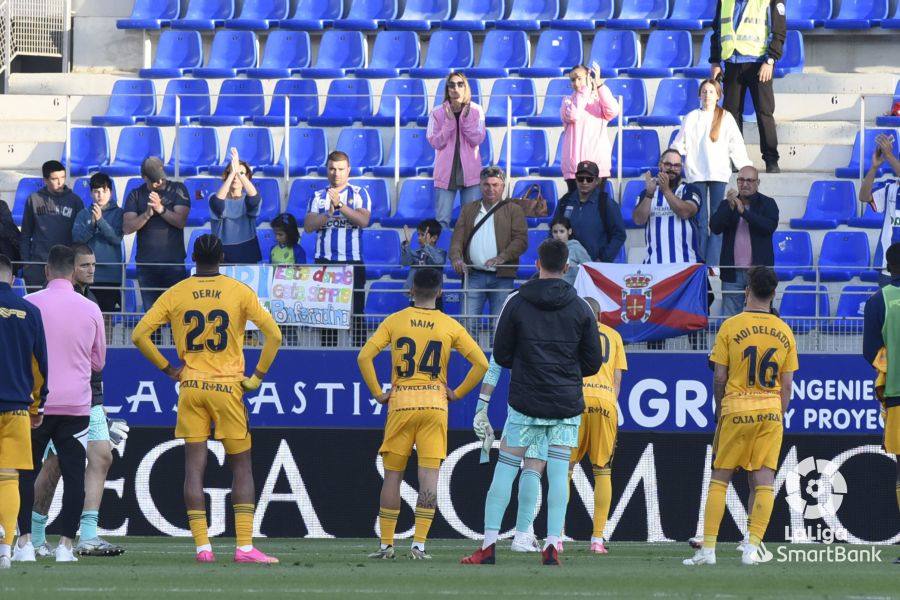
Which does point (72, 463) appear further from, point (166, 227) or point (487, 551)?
point (166, 227)

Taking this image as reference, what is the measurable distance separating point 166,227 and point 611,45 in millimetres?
7217

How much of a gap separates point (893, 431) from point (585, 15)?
440 inches

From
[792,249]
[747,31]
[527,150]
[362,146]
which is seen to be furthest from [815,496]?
[362,146]

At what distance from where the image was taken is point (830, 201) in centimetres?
1677

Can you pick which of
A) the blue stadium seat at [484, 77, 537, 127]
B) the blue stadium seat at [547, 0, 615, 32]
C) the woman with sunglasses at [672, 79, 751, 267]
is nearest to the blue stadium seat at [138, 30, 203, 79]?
the blue stadium seat at [484, 77, 537, 127]

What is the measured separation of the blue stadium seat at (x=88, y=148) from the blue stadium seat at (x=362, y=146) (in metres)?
2.63

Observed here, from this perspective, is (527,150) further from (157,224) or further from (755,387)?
(755,387)

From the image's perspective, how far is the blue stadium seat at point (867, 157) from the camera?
1719 centimetres

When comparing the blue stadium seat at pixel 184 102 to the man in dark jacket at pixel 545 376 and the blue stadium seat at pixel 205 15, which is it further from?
the man in dark jacket at pixel 545 376

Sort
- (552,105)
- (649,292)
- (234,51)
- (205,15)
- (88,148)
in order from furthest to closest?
1. (205,15)
2. (234,51)
3. (552,105)
4. (88,148)
5. (649,292)

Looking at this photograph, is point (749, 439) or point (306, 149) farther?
point (306, 149)

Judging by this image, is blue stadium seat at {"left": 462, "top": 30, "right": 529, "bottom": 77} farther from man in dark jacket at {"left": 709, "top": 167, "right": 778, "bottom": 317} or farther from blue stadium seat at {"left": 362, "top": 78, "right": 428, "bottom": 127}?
man in dark jacket at {"left": 709, "top": 167, "right": 778, "bottom": 317}

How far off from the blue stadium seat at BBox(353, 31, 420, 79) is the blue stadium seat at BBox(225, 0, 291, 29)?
1.44 m

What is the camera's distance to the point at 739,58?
16469mm
